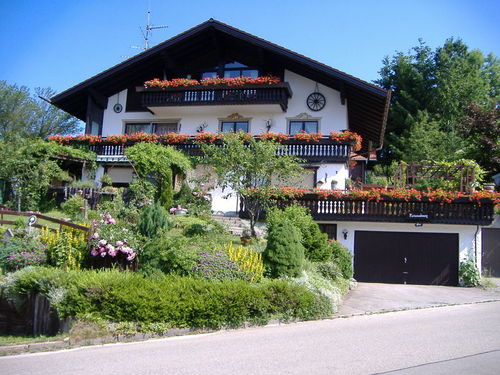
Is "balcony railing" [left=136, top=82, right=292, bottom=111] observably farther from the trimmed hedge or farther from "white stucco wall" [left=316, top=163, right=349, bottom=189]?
the trimmed hedge

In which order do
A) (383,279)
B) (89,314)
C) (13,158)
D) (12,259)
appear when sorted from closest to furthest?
(89,314) → (12,259) → (383,279) → (13,158)

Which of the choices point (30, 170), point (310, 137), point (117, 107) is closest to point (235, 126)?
point (310, 137)

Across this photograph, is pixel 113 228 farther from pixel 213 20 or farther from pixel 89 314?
pixel 213 20

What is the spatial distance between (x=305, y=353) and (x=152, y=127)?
20.1m

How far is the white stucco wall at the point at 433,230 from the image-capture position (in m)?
17.1

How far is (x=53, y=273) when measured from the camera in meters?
9.81

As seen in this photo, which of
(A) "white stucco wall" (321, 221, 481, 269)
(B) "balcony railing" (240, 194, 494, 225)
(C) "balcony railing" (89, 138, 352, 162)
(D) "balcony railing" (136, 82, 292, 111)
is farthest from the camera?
(D) "balcony railing" (136, 82, 292, 111)

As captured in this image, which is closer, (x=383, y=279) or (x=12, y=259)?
(x=12, y=259)

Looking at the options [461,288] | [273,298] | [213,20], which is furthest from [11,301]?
[213,20]

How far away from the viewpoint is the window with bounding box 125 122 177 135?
82.6 feet

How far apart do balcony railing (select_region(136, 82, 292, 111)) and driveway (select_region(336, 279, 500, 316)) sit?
10.6 metres

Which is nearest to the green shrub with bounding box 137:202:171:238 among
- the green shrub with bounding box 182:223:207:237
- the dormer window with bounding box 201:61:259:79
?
the green shrub with bounding box 182:223:207:237

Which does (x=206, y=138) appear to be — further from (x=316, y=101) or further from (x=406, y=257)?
(x=406, y=257)

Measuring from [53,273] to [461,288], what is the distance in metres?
13.5
